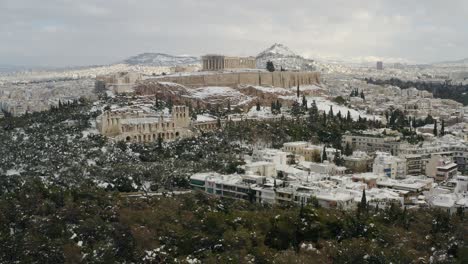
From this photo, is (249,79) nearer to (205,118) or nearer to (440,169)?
(205,118)

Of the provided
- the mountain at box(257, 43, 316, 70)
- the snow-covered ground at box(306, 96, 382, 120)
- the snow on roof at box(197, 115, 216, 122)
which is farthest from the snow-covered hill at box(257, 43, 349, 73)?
the snow on roof at box(197, 115, 216, 122)

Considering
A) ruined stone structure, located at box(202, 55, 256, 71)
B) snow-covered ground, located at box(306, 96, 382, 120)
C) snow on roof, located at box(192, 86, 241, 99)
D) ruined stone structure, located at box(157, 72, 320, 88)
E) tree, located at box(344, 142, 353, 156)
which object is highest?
ruined stone structure, located at box(202, 55, 256, 71)

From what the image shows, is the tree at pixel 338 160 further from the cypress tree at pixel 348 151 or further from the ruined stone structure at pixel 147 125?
the ruined stone structure at pixel 147 125

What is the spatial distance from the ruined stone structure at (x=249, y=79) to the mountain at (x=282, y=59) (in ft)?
62.4

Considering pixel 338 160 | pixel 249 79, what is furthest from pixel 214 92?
pixel 338 160

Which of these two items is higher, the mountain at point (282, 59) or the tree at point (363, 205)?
the mountain at point (282, 59)

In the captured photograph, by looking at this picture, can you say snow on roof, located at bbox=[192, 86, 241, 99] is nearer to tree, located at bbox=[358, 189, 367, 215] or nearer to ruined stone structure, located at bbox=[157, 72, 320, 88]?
ruined stone structure, located at bbox=[157, 72, 320, 88]

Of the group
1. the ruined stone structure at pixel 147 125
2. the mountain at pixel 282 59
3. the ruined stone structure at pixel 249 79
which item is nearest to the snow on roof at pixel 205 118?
the ruined stone structure at pixel 147 125

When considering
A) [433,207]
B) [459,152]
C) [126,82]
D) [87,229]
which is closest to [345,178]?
[433,207]

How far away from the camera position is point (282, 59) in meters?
105

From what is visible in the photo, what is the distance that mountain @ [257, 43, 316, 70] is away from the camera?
100 metres

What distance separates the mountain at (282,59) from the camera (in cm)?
10019

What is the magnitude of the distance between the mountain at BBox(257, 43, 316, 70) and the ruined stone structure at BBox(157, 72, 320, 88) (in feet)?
62.4

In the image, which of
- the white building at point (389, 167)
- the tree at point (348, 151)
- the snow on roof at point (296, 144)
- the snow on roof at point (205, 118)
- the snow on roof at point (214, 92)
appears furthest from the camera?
the snow on roof at point (214, 92)
